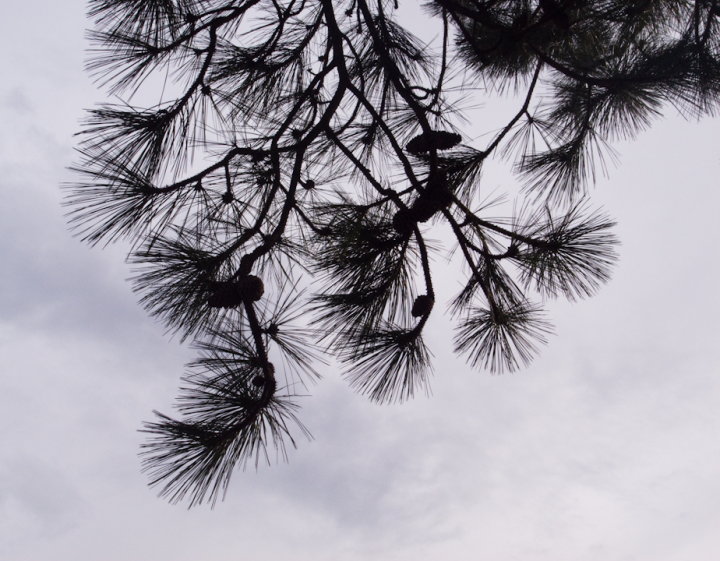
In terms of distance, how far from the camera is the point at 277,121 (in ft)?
4.99

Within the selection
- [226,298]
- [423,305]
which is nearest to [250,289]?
[226,298]

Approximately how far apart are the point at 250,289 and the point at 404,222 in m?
0.45

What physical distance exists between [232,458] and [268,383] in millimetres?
190

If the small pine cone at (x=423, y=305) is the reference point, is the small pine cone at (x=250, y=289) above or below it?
below

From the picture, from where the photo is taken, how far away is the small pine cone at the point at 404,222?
128 cm

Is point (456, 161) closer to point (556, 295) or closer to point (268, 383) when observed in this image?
point (556, 295)

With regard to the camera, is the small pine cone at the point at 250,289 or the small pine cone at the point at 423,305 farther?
the small pine cone at the point at 423,305

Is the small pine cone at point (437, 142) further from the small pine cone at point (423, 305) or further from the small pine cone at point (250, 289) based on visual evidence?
the small pine cone at point (250, 289)

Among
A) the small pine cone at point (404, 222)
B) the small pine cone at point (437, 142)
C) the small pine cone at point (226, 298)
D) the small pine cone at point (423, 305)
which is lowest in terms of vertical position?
the small pine cone at point (226, 298)

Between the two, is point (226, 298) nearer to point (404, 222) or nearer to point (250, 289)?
point (250, 289)

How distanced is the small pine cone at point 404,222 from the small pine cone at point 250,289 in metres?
0.41

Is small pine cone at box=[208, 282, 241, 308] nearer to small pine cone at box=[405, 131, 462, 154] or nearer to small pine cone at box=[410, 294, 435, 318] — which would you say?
small pine cone at box=[410, 294, 435, 318]

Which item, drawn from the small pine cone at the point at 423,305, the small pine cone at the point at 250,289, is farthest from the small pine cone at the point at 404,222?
the small pine cone at the point at 250,289

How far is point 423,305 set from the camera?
127 cm
